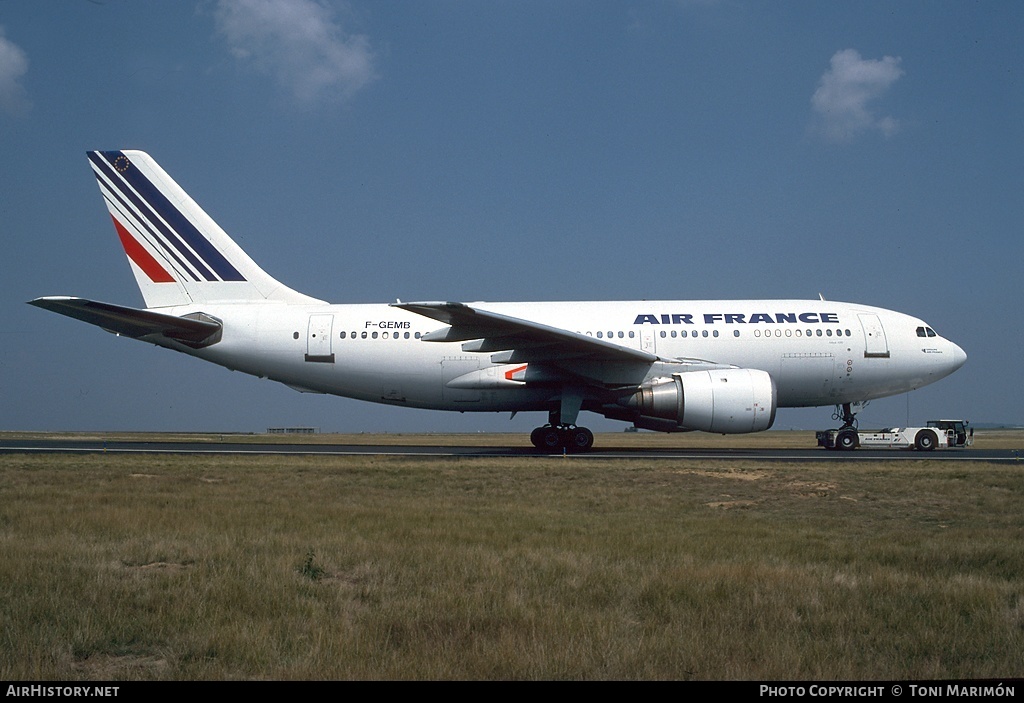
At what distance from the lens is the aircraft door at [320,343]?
20453 mm

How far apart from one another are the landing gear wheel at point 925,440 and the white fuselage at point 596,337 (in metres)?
2.23

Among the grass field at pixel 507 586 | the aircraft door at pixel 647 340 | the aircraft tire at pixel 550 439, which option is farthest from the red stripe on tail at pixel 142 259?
the aircraft door at pixel 647 340

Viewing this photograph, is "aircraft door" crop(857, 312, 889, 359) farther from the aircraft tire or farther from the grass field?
the grass field

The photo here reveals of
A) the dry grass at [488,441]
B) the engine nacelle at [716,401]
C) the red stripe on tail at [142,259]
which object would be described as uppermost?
the red stripe on tail at [142,259]

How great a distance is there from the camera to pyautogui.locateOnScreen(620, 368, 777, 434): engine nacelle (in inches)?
683

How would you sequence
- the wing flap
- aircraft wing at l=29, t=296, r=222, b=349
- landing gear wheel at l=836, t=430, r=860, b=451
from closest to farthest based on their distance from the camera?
the wing flap
aircraft wing at l=29, t=296, r=222, b=349
landing gear wheel at l=836, t=430, r=860, b=451

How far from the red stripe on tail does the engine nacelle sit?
45.9ft

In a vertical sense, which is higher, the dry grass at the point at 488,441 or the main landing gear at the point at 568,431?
the main landing gear at the point at 568,431

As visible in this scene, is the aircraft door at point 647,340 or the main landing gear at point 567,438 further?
the aircraft door at point 647,340

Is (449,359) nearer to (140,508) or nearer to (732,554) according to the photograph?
(140,508)

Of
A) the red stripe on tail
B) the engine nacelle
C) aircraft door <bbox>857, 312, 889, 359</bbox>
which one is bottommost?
the engine nacelle

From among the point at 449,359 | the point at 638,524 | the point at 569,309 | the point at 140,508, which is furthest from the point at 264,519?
the point at 569,309

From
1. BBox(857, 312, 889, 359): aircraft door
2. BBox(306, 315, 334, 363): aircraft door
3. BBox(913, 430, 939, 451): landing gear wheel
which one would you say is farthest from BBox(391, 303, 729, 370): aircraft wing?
BBox(913, 430, 939, 451): landing gear wheel

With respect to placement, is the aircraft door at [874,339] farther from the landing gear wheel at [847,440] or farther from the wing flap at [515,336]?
the wing flap at [515,336]
